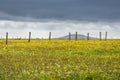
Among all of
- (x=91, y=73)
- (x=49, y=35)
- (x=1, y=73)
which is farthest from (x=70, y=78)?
(x=49, y=35)

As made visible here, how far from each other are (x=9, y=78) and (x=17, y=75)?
151cm

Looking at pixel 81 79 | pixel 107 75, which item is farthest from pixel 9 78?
pixel 107 75

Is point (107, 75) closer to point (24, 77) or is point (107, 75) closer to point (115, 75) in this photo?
point (115, 75)

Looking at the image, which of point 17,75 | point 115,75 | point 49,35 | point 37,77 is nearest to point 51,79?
point 37,77

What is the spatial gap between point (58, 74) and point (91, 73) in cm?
231

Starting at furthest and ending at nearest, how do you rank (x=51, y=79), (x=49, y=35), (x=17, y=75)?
(x=49, y=35)
(x=17, y=75)
(x=51, y=79)

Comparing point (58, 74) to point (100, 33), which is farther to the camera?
point (100, 33)

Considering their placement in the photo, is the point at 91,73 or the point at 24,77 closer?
the point at 24,77

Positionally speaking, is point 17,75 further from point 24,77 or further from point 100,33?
point 100,33

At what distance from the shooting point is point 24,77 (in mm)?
25156

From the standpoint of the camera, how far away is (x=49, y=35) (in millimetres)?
113875

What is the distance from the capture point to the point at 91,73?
26.8 meters

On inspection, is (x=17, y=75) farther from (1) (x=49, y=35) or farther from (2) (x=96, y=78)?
(1) (x=49, y=35)

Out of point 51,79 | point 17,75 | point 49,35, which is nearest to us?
point 51,79
